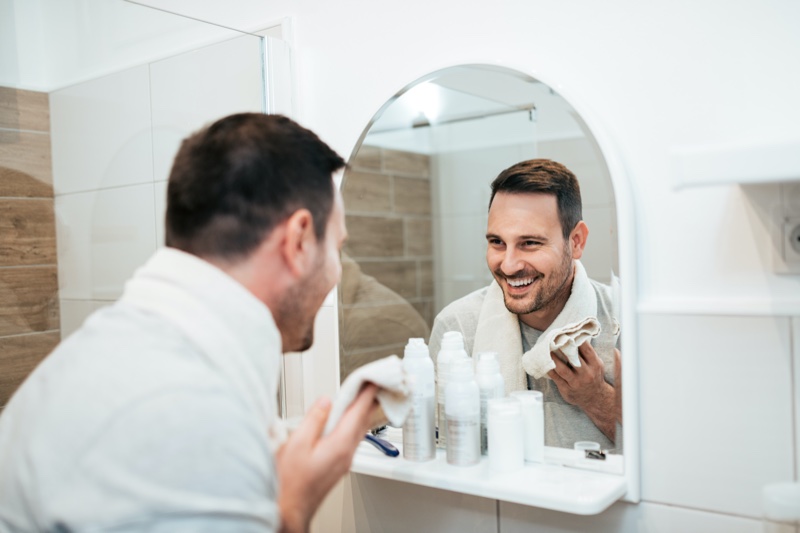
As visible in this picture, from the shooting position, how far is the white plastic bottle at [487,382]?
1.20 meters

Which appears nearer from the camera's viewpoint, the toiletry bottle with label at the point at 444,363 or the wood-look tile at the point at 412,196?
the toiletry bottle with label at the point at 444,363

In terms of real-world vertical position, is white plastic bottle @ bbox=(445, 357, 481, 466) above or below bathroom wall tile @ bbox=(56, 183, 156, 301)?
below

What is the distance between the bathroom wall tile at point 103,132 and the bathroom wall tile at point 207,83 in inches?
1.7

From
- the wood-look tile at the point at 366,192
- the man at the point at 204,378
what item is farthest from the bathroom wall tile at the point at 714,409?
the wood-look tile at the point at 366,192

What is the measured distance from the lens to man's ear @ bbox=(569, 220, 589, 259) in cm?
116

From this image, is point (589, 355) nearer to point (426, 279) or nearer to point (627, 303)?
point (627, 303)

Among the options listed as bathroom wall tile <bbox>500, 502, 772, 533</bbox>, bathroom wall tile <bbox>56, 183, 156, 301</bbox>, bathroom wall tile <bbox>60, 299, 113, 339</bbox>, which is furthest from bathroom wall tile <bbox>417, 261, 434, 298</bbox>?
bathroom wall tile <bbox>60, 299, 113, 339</bbox>

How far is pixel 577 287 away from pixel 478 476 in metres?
0.35

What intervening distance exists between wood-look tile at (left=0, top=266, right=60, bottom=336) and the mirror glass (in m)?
0.54

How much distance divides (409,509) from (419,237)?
52 cm

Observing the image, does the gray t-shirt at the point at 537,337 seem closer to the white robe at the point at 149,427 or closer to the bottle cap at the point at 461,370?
the bottle cap at the point at 461,370

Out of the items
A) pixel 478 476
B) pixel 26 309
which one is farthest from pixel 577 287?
pixel 26 309

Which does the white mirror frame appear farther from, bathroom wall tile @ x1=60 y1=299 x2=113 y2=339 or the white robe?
bathroom wall tile @ x1=60 y1=299 x2=113 y2=339

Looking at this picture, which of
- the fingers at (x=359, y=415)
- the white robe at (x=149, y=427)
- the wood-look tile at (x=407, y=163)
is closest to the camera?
the white robe at (x=149, y=427)
